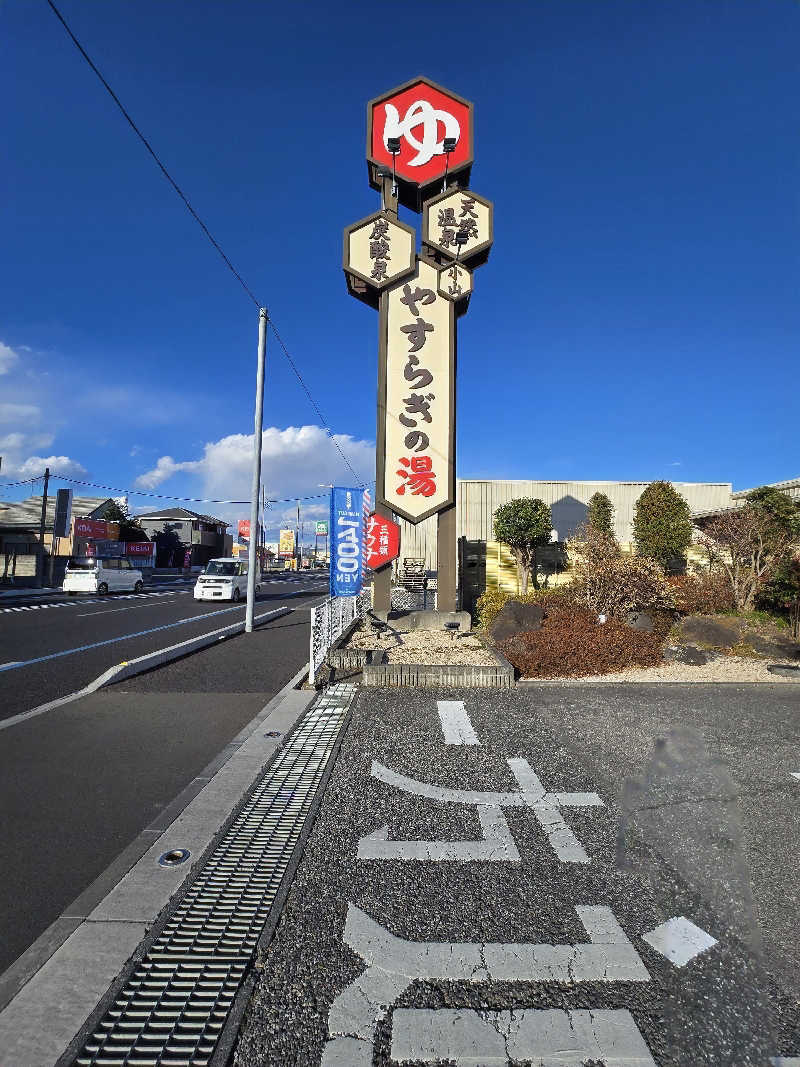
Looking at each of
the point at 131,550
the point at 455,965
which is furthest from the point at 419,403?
the point at 131,550

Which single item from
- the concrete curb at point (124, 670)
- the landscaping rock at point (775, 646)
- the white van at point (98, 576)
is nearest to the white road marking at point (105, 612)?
the white van at point (98, 576)

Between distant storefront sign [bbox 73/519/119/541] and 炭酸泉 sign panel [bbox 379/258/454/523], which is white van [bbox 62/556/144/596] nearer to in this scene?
distant storefront sign [bbox 73/519/119/541]

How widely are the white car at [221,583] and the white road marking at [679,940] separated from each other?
19472 mm

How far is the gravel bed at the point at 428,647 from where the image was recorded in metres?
7.93

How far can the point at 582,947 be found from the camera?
2.25 metres

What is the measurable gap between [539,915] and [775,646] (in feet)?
29.0

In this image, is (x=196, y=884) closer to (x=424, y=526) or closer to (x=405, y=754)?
(x=405, y=754)

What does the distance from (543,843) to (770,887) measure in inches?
46.1

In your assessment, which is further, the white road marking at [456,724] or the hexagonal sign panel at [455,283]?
the hexagonal sign panel at [455,283]

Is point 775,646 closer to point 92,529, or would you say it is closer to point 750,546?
point 750,546

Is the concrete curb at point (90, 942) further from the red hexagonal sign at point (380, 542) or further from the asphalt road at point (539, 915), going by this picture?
the red hexagonal sign at point (380, 542)

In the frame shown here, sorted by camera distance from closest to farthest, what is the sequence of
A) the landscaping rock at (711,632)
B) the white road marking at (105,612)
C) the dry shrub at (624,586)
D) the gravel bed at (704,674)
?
the gravel bed at (704,674) < the landscaping rock at (711,632) < the dry shrub at (624,586) < the white road marking at (105,612)

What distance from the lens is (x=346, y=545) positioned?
1160cm

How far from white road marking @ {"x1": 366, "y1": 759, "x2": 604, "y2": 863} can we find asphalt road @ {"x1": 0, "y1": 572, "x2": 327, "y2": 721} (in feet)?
15.7
